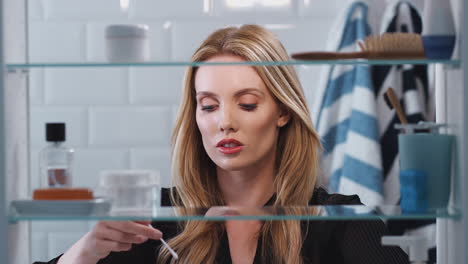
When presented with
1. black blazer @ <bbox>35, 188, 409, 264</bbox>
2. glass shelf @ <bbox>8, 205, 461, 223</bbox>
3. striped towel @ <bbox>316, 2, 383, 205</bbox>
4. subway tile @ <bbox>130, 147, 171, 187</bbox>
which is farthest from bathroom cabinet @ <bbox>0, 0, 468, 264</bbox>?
subway tile @ <bbox>130, 147, 171, 187</bbox>

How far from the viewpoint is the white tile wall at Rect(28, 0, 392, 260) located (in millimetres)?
1668

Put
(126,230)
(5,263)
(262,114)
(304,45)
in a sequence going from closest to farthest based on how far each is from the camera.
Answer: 1. (5,263)
2. (126,230)
3. (262,114)
4. (304,45)

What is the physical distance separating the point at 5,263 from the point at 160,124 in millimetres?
869

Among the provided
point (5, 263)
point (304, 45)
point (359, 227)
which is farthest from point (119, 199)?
point (304, 45)

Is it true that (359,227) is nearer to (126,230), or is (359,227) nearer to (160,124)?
(126,230)

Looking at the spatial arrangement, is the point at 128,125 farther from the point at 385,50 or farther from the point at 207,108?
the point at 385,50

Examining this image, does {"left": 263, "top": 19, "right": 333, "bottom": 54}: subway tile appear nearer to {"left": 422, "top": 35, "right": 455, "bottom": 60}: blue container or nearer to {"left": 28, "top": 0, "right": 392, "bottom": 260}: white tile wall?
{"left": 28, "top": 0, "right": 392, "bottom": 260}: white tile wall

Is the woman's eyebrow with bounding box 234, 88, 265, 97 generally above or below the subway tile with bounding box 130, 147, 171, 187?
above

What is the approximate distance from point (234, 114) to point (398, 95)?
0.50m

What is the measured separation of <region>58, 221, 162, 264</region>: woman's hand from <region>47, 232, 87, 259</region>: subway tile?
0.58 meters

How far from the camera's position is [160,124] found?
170 cm

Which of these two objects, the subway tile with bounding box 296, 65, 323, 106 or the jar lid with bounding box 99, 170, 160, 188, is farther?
the subway tile with bounding box 296, 65, 323, 106

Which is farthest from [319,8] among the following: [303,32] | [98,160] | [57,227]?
[57,227]

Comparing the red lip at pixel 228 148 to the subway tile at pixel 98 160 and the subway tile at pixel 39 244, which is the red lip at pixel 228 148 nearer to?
the subway tile at pixel 98 160
